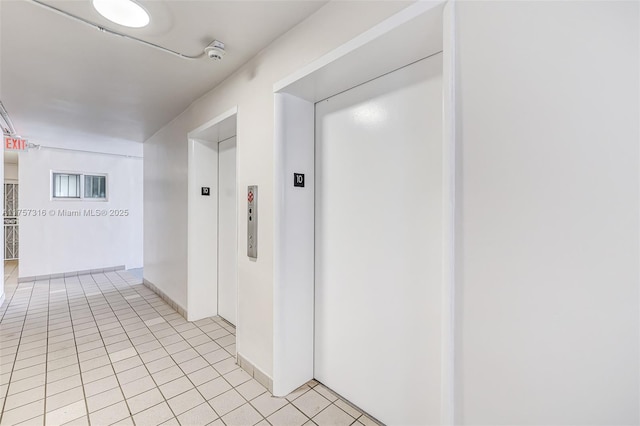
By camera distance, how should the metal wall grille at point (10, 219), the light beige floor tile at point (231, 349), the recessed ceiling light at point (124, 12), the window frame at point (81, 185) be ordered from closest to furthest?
1. the recessed ceiling light at point (124, 12)
2. the light beige floor tile at point (231, 349)
3. the window frame at point (81, 185)
4. the metal wall grille at point (10, 219)

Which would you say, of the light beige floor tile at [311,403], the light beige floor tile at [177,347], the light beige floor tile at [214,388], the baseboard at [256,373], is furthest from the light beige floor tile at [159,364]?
the light beige floor tile at [311,403]

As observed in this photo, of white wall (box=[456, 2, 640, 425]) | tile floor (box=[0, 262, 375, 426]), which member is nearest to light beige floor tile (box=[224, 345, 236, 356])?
tile floor (box=[0, 262, 375, 426])

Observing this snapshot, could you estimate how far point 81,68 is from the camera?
2336 mm

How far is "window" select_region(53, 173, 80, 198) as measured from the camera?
5438 mm

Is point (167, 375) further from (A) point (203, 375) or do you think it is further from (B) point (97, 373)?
(B) point (97, 373)

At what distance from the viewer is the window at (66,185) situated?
5.44 metres

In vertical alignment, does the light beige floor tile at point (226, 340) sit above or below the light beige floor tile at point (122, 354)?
below

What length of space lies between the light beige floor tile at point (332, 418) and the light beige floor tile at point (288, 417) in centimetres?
9

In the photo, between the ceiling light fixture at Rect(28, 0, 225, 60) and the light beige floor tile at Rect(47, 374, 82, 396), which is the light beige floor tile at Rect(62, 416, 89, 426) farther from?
the ceiling light fixture at Rect(28, 0, 225, 60)

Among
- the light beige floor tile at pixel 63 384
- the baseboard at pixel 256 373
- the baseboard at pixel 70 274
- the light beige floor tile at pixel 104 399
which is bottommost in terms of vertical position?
the light beige floor tile at pixel 104 399

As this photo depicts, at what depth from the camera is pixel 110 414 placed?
1.80m

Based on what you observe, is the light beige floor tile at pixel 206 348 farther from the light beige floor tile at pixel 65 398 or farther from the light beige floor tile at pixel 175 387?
the light beige floor tile at pixel 65 398

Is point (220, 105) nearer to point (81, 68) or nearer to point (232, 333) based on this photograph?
point (81, 68)

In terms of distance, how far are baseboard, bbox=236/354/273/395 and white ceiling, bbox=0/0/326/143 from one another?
8.04 feet
